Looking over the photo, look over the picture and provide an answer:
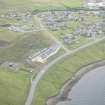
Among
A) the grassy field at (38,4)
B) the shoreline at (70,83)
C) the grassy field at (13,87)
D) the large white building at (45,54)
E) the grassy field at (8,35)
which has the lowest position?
the shoreline at (70,83)

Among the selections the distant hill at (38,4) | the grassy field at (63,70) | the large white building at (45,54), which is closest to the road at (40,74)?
the grassy field at (63,70)

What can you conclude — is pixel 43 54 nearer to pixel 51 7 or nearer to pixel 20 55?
pixel 20 55

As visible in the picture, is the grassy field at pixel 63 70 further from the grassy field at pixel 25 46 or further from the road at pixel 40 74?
the grassy field at pixel 25 46

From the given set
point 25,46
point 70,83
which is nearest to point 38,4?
point 25,46

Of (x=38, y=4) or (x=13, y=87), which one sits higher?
(x=38, y=4)

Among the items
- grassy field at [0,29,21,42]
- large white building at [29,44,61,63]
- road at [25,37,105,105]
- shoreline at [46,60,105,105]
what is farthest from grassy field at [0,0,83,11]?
shoreline at [46,60,105,105]

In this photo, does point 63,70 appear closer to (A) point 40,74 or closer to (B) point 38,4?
(A) point 40,74
